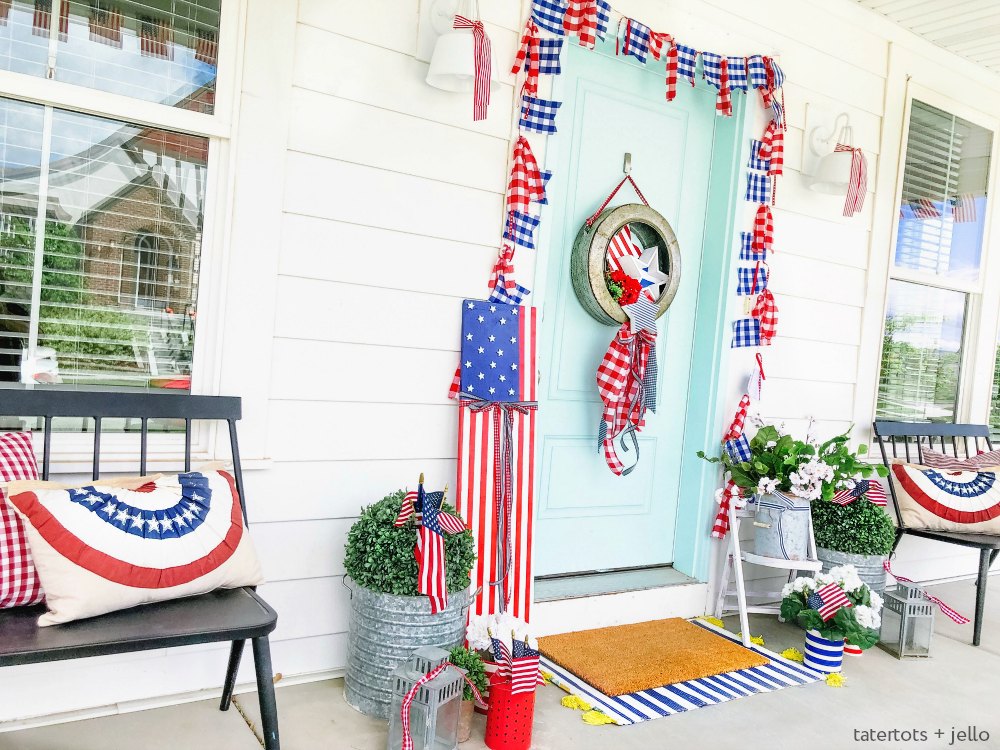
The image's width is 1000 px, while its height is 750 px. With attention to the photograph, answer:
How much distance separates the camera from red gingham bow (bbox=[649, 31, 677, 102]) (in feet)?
9.97

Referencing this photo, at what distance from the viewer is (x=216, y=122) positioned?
2266 millimetres

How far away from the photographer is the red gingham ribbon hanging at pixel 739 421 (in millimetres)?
3420

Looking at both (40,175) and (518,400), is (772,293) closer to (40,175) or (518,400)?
(518,400)

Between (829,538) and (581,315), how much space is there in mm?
1354

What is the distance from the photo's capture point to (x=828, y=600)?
2.90 m

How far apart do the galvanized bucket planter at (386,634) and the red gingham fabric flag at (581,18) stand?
191 centimetres

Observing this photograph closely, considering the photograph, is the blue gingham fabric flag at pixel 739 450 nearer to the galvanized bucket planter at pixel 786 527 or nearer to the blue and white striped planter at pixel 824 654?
the galvanized bucket planter at pixel 786 527

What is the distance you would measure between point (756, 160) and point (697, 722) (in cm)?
220

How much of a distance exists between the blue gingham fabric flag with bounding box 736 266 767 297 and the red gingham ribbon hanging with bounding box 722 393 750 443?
446 millimetres

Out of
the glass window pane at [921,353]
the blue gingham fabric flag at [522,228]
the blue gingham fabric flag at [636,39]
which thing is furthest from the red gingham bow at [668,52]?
the glass window pane at [921,353]

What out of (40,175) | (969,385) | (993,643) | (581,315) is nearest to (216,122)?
(40,175)

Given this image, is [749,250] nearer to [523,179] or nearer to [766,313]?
[766,313]

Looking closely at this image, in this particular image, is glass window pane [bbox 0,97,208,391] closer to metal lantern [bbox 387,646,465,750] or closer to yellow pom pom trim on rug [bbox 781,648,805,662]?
metal lantern [bbox 387,646,465,750]

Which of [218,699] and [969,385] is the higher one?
[969,385]
